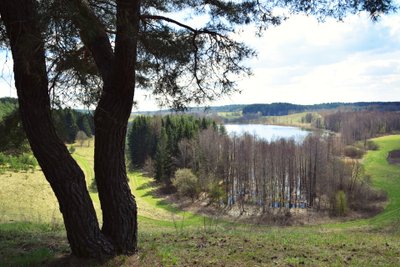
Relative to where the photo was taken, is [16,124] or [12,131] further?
[12,131]

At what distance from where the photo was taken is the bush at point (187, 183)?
36500mm

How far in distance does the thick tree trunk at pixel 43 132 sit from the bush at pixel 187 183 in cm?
3220

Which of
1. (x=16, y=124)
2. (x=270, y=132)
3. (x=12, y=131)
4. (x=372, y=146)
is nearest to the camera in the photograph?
(x=16, y=124)

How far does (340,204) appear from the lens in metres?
32.7

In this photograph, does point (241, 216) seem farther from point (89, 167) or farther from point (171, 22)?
point (171, 22)

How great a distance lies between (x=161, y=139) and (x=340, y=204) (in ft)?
71.0

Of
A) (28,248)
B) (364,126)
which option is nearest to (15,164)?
(28,248)

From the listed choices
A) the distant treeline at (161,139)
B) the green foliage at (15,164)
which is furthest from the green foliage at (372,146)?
the green foliage at (15,164)

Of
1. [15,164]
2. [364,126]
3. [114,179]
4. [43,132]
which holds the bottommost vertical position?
[15,164]

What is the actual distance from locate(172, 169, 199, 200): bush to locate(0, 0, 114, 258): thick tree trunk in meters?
32.2

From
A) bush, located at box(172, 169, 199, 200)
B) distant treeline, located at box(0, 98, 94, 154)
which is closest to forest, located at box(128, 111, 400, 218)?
bush, located at box(172, 169, 199, 200)

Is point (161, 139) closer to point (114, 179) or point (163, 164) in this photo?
point (163, 164)

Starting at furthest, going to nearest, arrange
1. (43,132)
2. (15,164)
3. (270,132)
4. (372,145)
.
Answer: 1. (270,132)
2. (372,145)
3. (15,164)
4. (43,132)

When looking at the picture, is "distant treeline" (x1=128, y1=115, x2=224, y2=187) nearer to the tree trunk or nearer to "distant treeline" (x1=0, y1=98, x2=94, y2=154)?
"distant treeline" (x1=0, y1=98, x2=94, y2=154)
